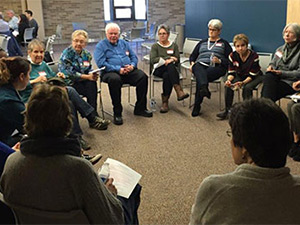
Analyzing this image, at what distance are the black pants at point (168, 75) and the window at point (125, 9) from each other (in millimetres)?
9462

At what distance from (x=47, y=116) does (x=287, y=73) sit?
3339 mm

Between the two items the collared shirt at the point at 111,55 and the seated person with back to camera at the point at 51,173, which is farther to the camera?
the collared shirt at the point at 111,55

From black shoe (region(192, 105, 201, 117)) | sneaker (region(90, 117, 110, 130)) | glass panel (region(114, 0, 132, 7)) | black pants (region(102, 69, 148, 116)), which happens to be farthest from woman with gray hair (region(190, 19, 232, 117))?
glass panel (region(114, 0, 132, 7))

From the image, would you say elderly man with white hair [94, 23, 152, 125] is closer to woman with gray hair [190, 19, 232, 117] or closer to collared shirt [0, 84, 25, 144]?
woman with gray hair [190, 19, 232, 117]

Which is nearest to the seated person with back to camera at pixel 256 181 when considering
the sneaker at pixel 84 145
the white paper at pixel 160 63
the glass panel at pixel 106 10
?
the sneaker at pixel 84 145

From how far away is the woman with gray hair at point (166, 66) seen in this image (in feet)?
15.9

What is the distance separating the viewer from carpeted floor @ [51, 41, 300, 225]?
8.79 feet

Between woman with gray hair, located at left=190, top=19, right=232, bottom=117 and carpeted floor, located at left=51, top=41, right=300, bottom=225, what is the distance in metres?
0.33

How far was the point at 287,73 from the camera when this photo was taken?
13.3 feet

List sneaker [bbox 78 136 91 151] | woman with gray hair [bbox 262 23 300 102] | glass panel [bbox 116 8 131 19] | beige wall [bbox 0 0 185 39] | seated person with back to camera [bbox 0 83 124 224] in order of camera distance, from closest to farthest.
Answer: seated person with back to camera [bbox 0 83 124 224] < sneaker [bbox 78 136 91 151] < woman with gray hair [bbox 262 23 300 102] < beige wall [bbox 0 0 185 39] < glass panel [bbox 116 8 131 19]

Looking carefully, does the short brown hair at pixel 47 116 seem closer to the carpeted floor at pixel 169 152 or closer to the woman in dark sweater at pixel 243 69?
the carpeted floor at pixel 169 152

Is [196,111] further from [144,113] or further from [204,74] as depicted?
[144,113]

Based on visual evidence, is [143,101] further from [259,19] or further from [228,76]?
[259,19]

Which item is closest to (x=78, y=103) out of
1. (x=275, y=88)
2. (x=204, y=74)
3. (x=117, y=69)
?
(x=117, y=69)
